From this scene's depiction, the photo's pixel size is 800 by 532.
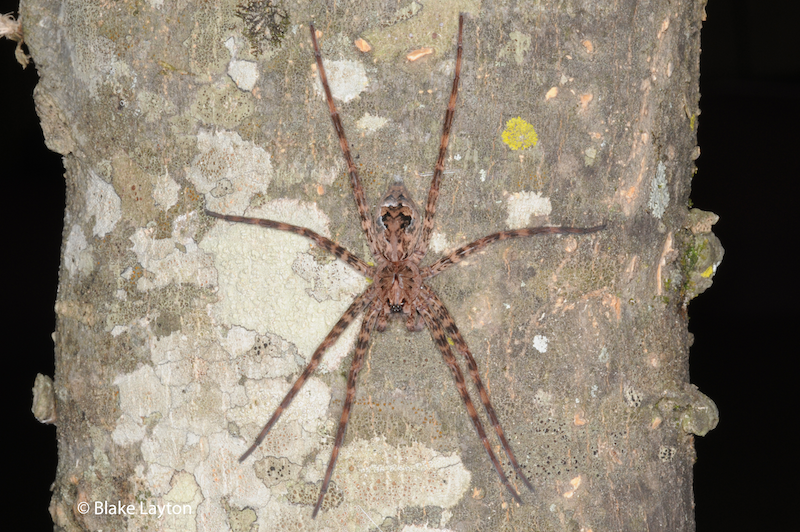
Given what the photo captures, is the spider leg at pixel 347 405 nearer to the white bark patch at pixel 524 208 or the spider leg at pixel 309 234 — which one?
the spider leg at pixel 309 234

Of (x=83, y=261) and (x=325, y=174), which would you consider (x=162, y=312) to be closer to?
(x=83, y=261)

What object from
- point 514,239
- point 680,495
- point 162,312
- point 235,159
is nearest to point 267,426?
point 162,312

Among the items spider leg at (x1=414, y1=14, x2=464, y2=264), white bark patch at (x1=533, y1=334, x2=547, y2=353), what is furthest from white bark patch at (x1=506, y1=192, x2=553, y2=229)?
white bark patch at (x1=533, y1=334, x2=547, y2=353)

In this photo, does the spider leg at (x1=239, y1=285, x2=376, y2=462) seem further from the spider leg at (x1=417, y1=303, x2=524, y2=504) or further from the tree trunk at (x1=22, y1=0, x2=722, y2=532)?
the spider leg at (x1=417, y1=303, x2=524, y2=504)

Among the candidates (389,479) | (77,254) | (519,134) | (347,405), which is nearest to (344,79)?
(519,134)

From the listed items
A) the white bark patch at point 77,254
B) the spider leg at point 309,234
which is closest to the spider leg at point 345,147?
the spider leg at point 309,234

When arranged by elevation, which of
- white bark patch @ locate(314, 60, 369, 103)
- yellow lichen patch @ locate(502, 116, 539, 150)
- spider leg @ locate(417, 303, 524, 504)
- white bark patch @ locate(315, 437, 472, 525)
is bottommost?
white bark patch @ locate(315, 437, 472, 525)

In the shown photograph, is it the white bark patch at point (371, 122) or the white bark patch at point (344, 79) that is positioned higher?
the white bark patch at point (344, 79)
